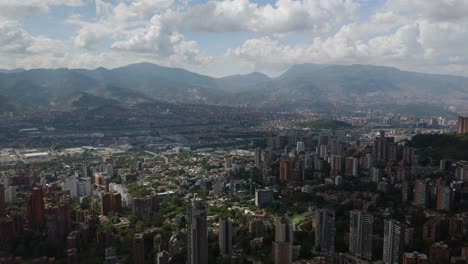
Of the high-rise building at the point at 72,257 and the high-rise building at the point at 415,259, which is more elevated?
the high-rise building at the point at 415,259

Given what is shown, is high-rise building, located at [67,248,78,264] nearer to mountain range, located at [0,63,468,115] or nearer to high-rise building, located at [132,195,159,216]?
high-rise building, located at [132,195,159,216]

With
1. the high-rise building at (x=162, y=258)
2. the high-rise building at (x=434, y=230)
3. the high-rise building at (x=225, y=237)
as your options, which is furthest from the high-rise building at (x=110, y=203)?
the high-rise building at (x=434, y=230)

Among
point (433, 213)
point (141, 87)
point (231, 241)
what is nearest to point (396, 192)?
point (433, 213)

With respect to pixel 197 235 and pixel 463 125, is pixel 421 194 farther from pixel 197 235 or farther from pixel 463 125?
pixel 463 125

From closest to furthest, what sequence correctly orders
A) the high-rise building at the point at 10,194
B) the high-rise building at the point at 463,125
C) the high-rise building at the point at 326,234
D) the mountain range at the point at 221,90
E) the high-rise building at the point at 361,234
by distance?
the high-rise building at the point at 361,234, the high-rise building at the point at 326,234, the high-rise building at the point at 10,194, the high-rise building at the point at 463,125, the mountain range at the point at 221,90

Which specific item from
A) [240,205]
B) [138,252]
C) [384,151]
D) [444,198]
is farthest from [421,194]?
[138,252]

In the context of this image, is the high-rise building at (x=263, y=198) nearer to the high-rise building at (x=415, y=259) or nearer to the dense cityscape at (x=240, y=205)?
the dense cityscape at (x=240, y=205)

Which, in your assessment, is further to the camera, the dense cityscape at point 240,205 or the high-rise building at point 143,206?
the high-rise building at point 143,206
